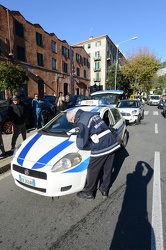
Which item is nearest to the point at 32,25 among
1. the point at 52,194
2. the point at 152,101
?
the point at 152,101

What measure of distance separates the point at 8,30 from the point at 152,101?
2369cm

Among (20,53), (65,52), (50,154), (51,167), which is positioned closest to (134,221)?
Answer: (51,167)

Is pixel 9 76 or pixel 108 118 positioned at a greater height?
pixel 9 76

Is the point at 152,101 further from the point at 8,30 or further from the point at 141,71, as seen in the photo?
the point at 8,30

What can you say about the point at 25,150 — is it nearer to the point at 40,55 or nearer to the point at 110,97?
the point at 110,97

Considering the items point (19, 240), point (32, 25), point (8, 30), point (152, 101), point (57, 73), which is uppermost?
point (32, 25)

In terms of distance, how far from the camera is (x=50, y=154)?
A: 2.68 meters

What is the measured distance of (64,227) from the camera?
220 cm

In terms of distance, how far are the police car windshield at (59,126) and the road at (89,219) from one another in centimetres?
134

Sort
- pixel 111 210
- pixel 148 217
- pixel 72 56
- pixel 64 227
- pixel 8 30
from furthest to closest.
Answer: pixel 72 56 < pixel 8 30 < pixel 111 210 < pixel 148 217 < pixel 64 227

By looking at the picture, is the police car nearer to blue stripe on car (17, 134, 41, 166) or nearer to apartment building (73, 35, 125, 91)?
blue stripe on car (17, 134, 41, 166)

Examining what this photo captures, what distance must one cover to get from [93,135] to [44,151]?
3.06 ft

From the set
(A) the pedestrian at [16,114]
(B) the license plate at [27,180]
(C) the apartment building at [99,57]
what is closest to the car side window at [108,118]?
(B) the license plate at [27,180]

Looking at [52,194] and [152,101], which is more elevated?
[152,101]
